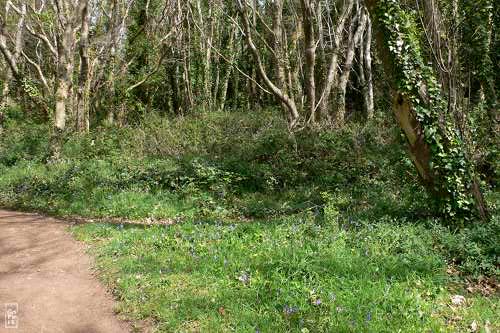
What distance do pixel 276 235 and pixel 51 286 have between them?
10.8 feet

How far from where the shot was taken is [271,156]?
43.8 ft

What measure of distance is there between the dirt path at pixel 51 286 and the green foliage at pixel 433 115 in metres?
5.33

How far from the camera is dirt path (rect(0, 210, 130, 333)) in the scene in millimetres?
4938

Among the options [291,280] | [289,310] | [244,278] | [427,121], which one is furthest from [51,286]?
[427,121]

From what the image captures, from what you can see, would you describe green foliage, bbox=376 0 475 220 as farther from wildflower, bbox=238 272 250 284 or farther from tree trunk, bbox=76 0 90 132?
tree trunk, bbox=76 0 90 132

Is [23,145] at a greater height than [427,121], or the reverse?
[427,121]

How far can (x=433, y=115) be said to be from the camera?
7.19 m

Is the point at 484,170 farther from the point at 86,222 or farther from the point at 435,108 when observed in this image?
the point at 86,222

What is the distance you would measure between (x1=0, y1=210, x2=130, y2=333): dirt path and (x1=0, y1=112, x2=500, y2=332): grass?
28 centimetres

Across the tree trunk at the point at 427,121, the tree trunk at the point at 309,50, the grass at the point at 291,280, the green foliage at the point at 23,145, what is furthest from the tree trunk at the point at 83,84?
the tree trunk at the point at 427,121

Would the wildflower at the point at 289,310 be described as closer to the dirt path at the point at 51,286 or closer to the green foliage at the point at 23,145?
the dirt path at the point at 51,286

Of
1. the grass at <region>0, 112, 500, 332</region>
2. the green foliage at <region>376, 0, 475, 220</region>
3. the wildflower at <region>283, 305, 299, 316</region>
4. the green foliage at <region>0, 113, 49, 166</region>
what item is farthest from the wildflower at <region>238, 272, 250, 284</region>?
the green foliage at <region>0, 113, 49, 166</region>

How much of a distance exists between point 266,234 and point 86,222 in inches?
177

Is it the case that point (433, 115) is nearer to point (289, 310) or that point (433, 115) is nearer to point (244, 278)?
point (244, 278)
